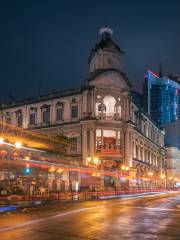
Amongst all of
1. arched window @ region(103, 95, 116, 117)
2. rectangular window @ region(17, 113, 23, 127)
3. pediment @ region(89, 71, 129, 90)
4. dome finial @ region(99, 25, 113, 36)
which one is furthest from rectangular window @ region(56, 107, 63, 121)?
dome finial @ region(99, 25, 113, 36)

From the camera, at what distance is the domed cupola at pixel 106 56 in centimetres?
7938

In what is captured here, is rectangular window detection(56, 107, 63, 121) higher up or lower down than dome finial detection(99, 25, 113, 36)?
lower down

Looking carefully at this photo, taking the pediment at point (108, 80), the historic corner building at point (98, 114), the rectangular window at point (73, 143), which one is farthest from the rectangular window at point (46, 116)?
the pediment at point (108, 80)

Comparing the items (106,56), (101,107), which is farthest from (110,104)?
(106,56)

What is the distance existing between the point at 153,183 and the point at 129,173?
109 feet

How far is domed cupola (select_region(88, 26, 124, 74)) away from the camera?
79.4 meters

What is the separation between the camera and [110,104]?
255 ft

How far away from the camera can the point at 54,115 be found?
269ft

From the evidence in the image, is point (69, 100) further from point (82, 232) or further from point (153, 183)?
point (82, 232)

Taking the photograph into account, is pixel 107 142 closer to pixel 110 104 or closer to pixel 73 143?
pixel 73 143

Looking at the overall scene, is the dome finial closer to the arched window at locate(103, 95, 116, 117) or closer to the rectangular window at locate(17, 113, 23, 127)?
the arched window at locate(103, 95, 116, 117)

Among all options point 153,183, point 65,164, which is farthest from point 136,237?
point 153,183

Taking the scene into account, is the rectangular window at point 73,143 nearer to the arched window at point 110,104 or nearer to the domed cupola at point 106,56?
the arched window at point 110,104

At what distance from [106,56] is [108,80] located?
6266 millimetres
